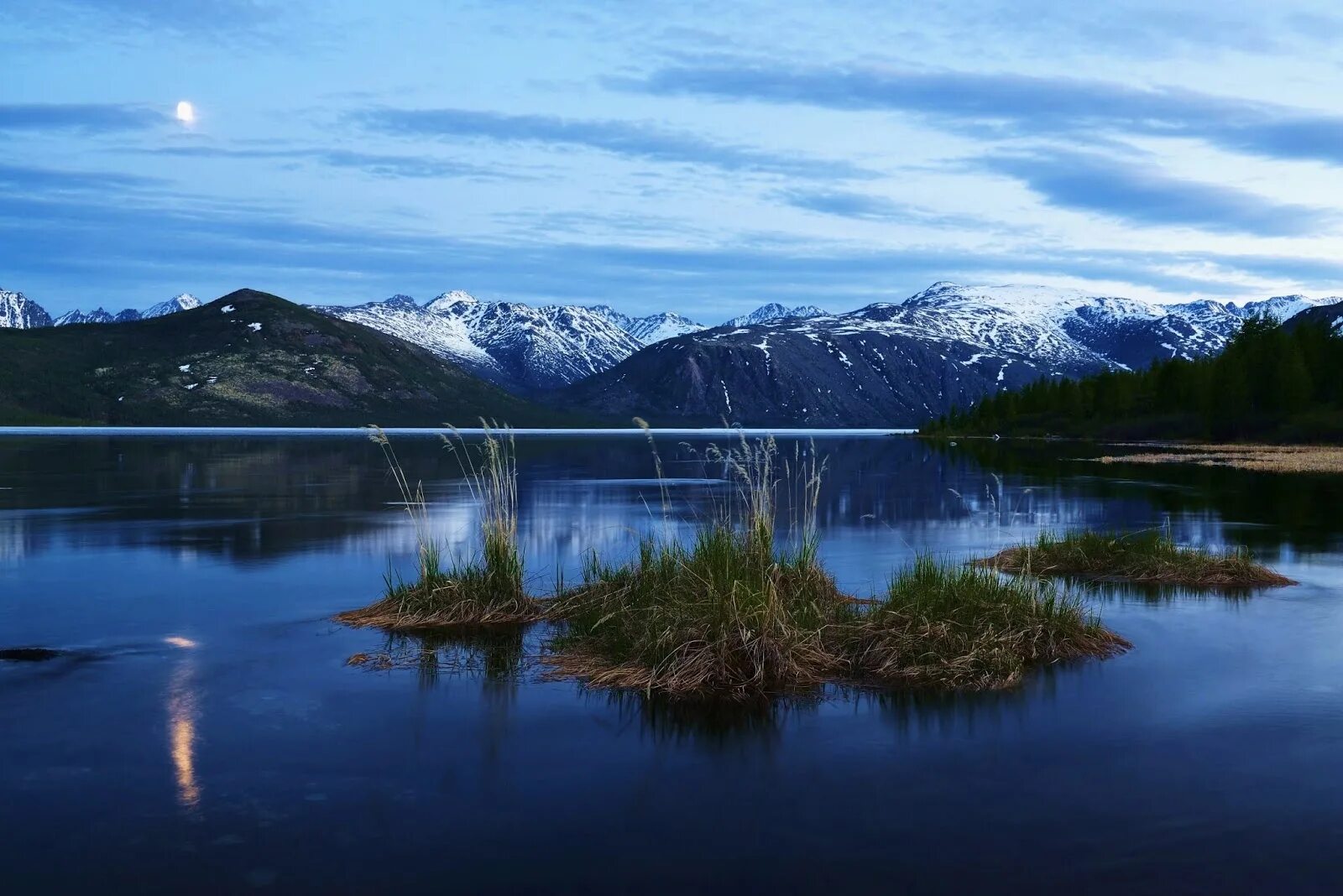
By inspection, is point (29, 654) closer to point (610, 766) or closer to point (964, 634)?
point (610, 766)

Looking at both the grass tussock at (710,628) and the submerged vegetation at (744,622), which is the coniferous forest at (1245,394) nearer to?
the submerged vegetation at (744,622)

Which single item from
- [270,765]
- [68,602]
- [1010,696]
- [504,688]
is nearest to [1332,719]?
[1010,696]

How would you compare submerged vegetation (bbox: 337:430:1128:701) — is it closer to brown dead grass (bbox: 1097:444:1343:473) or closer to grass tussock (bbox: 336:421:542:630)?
grass tussock (bbox: 336:421:542:630)

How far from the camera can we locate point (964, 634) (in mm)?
15070

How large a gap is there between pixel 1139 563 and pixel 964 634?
1053 centimetres

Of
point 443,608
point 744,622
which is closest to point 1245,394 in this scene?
point 443,608

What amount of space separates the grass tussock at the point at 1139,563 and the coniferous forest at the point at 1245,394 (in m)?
92.6

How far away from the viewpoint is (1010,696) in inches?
539

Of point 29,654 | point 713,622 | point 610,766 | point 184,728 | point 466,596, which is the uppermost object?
point 713,622

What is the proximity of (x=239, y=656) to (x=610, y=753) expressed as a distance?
22.9 feet

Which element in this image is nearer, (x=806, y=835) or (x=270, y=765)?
(x=806, y=835)

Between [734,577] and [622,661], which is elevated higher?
[734,577]

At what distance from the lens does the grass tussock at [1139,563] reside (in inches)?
894

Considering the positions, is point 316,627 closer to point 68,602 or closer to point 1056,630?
point 68,602
